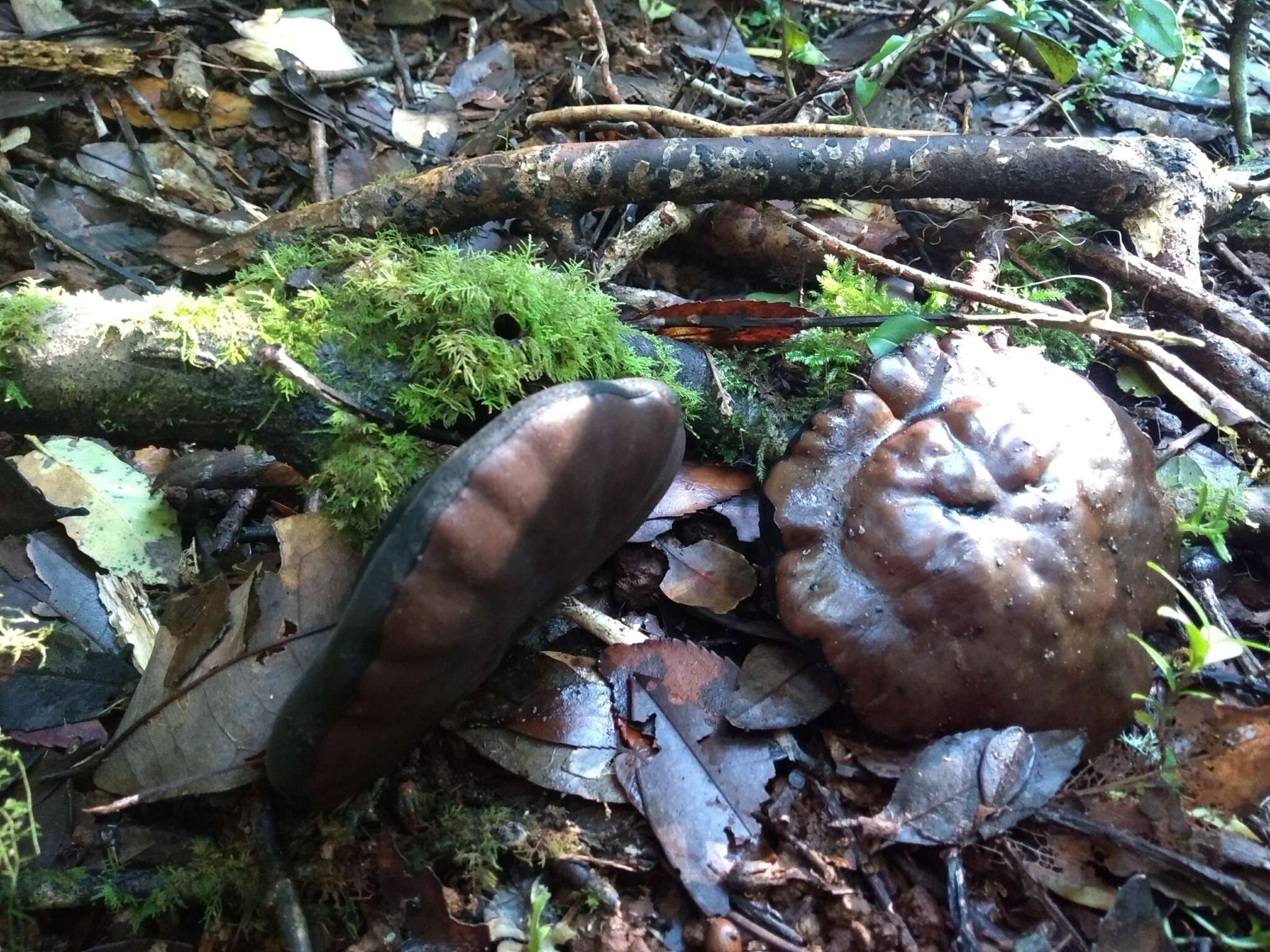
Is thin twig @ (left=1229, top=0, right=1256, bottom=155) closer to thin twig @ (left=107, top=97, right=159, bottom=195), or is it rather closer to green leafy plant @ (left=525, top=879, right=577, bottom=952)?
green leafy plant @ (left=525, top=879, right=577, bottom=952)

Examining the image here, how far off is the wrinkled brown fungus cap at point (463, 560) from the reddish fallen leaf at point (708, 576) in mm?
550

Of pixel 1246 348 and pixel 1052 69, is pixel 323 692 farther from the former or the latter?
pixel 1052 69

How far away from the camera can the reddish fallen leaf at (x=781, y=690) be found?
6.23 ft

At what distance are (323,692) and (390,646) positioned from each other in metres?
0.19

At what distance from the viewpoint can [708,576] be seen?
2121mm

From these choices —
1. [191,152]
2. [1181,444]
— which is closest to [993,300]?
[1181,444]

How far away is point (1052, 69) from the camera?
326cm

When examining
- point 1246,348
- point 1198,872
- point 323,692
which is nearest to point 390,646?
point 323,692

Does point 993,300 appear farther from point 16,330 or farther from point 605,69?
point 16,330

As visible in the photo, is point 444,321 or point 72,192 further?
point 72,192

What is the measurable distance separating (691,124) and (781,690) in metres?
1.97

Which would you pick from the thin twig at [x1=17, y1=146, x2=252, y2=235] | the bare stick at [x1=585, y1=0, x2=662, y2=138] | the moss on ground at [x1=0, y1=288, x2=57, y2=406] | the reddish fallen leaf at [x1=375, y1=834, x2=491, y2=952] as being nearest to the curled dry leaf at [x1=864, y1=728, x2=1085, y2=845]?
the reddish fallen leaf at [x1=375, y1=834, x2=491, y2=952]

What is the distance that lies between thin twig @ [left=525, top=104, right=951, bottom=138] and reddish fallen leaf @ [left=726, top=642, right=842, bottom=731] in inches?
66.6

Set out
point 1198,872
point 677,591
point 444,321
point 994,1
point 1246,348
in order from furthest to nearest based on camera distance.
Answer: point 994,1
point 1246,348
point 677,591
point 444,321
point 1198,872
